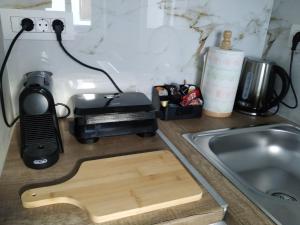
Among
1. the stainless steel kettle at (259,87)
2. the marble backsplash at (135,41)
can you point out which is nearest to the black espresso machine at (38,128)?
the marble backsplash at (135,41)

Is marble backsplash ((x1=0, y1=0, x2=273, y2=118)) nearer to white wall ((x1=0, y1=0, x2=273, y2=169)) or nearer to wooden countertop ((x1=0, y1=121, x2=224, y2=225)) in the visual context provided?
white wall ((x1=0, y1=0, x2=273, y2=169))

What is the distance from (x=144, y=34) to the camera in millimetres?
981

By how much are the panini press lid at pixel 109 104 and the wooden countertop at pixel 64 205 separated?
0.37 ft

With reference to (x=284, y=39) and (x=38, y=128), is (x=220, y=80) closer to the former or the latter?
(x=284, y=39)

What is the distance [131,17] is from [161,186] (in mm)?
630

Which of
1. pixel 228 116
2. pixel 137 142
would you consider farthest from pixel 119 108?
pixel 228 116

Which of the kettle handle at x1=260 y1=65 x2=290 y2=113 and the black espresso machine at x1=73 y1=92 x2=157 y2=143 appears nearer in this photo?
the black espresso machine at x1=73 y1=92 x2=157 y2=143

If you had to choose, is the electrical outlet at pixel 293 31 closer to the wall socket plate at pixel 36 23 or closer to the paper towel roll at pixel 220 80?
the paper towel roll at pixel 220 80

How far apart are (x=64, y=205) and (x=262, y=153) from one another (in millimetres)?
816

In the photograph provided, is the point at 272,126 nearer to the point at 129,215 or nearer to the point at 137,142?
the point at 137,142

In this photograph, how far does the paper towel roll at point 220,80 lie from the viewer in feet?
3.22

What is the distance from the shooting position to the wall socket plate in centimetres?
81

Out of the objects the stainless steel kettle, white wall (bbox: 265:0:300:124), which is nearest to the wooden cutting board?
the stainless steel kettle

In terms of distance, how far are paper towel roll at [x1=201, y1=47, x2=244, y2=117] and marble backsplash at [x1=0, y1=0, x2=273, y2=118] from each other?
98 mm
